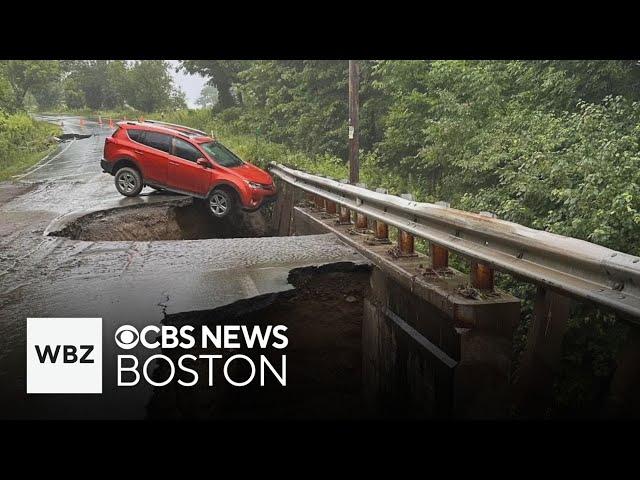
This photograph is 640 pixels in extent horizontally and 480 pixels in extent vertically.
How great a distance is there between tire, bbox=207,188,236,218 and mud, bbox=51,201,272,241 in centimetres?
49

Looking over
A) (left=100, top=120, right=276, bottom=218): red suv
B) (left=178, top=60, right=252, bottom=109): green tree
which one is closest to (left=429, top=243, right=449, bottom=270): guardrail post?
(left=100, top=120, right=276, bottom=218): red suv

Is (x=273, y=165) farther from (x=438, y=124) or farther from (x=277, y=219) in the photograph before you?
(x=438, y=124)

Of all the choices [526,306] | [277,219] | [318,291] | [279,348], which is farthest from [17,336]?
[277,219]

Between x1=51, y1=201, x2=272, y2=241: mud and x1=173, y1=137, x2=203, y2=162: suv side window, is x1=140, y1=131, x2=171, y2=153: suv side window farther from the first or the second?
x1=51, y1=201, x2=272, y2=241: mud

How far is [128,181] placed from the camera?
503 inches

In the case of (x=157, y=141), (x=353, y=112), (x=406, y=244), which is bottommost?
A: (x=406, y=244)

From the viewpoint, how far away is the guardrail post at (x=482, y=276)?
418 centimetres

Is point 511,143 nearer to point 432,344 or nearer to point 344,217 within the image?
point 344,217

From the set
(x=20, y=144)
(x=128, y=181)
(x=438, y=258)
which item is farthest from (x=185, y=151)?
(x=20, y=144)

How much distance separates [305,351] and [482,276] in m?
2.06

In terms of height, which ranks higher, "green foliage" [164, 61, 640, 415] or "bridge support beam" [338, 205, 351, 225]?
"green foliage" [164, 61, 640, 415]

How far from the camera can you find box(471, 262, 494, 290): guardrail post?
418 cm

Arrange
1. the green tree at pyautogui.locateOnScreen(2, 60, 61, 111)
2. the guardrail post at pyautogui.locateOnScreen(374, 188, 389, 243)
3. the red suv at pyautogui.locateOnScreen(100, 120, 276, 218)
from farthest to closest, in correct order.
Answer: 1. the green tree at pyautogui.locateOnScreen(2, 60, 61, 111)
2. the red suv at pyautogui.locateOnScreen(100, 120, 276, 218)
3. the guardrail post at pyautogui.locateOnScreen(374, 188, 389, 243)

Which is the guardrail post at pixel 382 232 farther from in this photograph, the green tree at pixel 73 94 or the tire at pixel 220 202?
the green tree at pixel 73 94
